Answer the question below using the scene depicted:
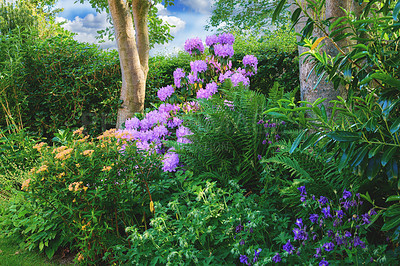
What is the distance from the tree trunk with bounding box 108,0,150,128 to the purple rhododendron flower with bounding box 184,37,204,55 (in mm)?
1652

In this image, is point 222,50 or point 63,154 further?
point 222,50

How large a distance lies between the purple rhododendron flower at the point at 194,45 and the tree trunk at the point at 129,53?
65.0 inches

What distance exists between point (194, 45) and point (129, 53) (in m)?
1.73

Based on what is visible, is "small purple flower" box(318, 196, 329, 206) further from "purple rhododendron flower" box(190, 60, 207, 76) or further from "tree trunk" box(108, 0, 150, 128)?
"tree trunk" box(108, 0, 150, 128)

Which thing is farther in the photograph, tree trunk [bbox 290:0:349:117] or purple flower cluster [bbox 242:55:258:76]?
purple flower cluster [bbox 242:55:258:76]

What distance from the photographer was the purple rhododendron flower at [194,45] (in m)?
4.24

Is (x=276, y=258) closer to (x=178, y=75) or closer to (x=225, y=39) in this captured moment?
(x=178, y=75)

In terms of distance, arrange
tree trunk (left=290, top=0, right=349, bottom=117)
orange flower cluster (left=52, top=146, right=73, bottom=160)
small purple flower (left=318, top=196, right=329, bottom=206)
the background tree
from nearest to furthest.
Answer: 1. small purple flower (left=318, top=196, right=329, bottom=206)
2. orange flower cluster (left=52, top=146, right=73, bottom=160)
3. tree trunk (left=290, top=0, right=349, bottom=117)
4. the background tree

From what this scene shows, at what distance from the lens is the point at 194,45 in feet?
14.0

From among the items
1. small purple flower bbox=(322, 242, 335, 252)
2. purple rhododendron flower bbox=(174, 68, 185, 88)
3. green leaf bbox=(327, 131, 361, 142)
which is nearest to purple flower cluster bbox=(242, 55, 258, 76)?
purple rhododendron flower bbox=(174, 68, 185, 88)

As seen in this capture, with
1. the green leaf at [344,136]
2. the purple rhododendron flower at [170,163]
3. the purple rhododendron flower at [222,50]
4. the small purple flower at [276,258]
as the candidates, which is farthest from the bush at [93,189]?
the purple rhododendron flower at [222,50]

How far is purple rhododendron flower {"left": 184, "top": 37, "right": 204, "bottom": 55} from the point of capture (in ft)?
13.9

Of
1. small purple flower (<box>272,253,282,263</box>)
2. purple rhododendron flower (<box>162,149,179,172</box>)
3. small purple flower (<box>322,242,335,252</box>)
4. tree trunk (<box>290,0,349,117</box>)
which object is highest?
tree trunk (<box>290,0,349,117</box>)

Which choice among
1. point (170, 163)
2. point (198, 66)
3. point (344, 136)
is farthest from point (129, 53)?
point (344, 136)
